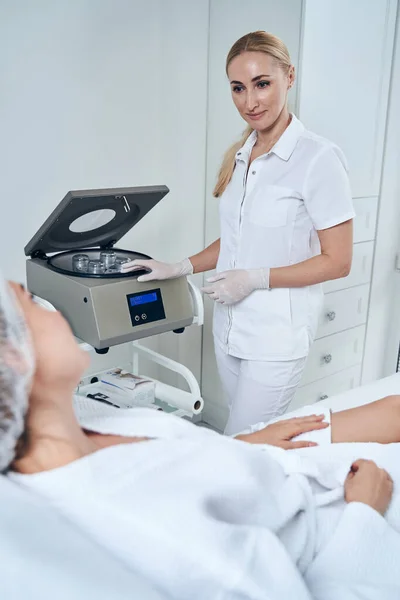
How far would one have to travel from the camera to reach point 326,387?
A: 246 centimetres

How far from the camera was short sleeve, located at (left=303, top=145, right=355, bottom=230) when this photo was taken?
1.51 metres

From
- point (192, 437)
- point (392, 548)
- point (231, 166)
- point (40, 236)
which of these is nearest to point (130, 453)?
point (192, 437)

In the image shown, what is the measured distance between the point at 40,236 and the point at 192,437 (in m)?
0.85

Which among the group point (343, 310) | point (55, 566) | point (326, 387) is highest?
point (55, 566)

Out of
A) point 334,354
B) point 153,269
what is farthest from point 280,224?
point 334,354

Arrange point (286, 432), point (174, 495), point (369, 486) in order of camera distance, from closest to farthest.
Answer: point (174, 495)
point (369, 486)
point (286, 432)

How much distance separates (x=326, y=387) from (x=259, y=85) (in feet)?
4.47

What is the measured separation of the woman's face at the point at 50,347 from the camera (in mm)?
662

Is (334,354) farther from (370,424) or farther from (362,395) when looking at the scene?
(370,424)

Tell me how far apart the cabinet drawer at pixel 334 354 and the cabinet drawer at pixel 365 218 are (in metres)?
0.40

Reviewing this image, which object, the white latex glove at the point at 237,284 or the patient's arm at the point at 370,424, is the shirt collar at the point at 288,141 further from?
the patient's arm at the point at 370,424

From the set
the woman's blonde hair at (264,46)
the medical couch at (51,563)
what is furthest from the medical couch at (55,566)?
the woman's blonde hair at (264,46)

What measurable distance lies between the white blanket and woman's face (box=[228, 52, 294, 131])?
946 millimetres

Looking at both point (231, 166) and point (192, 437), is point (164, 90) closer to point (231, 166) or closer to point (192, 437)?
point (231, 166)
